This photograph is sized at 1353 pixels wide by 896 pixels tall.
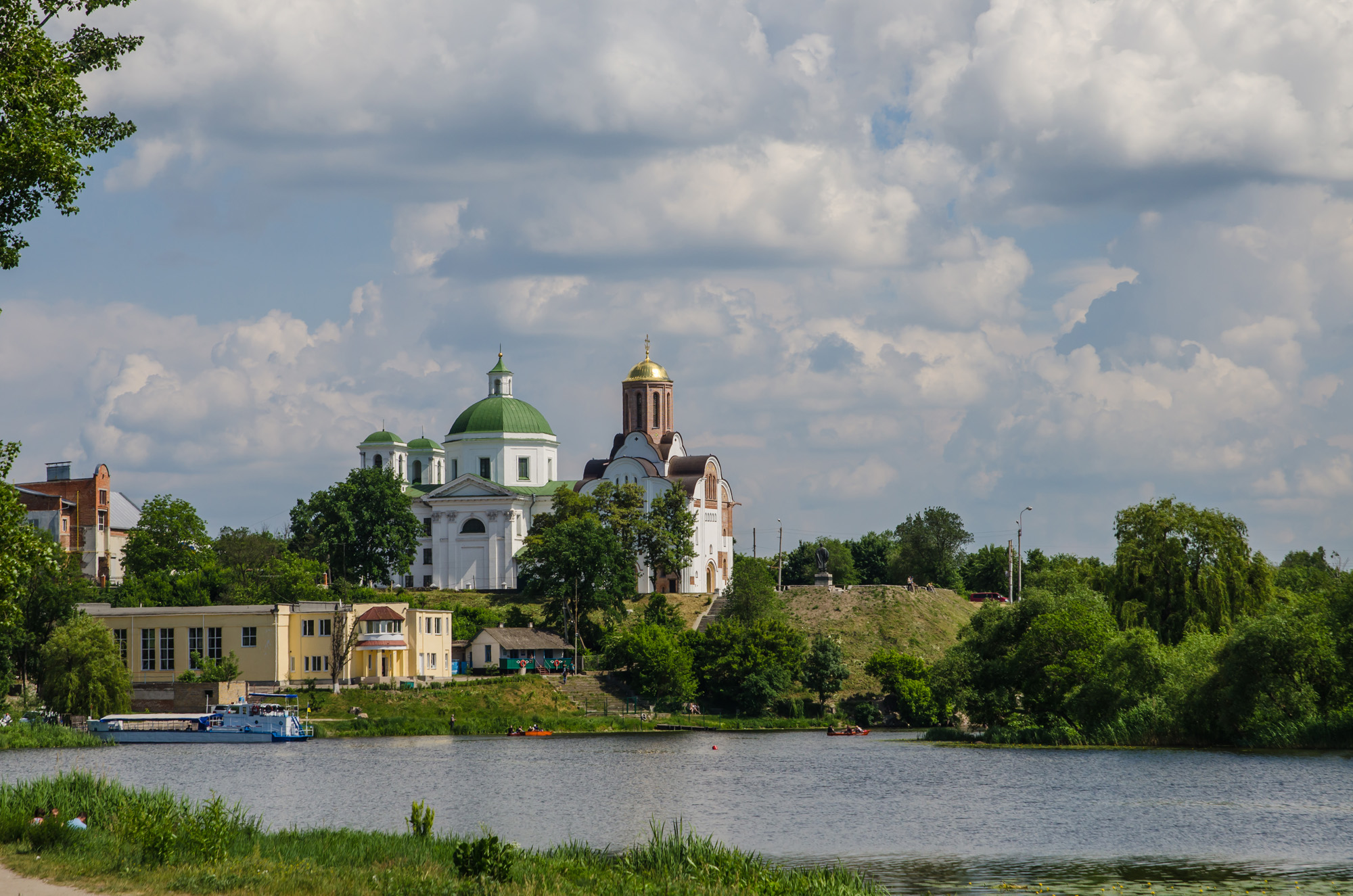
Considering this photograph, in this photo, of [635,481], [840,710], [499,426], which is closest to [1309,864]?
[840,710]

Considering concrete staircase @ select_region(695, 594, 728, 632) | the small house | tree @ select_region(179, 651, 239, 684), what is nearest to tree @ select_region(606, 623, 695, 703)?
the small house

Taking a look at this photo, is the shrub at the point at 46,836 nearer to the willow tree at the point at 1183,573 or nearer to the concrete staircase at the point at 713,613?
the willow tree at the point at 1183,573

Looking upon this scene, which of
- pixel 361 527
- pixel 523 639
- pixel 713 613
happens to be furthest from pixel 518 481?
pixel 523 639

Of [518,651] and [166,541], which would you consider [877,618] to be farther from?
[166,541]

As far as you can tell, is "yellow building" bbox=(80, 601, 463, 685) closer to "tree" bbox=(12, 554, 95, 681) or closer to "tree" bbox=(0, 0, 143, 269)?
"tree" bbox=(12, 554, 95, 681)

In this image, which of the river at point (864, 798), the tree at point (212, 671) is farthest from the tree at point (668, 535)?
the river at point (864, 798)

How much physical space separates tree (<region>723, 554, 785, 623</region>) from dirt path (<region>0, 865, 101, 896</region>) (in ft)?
225

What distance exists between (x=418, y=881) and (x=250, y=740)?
49.2 m

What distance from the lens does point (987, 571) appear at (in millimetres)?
138250

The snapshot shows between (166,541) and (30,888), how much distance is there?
82.0 m

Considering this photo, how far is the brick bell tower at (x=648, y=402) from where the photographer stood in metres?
112

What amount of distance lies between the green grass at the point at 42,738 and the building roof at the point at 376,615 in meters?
18.1

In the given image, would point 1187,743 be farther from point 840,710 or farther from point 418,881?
point 418,881

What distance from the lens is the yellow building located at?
7781cm
